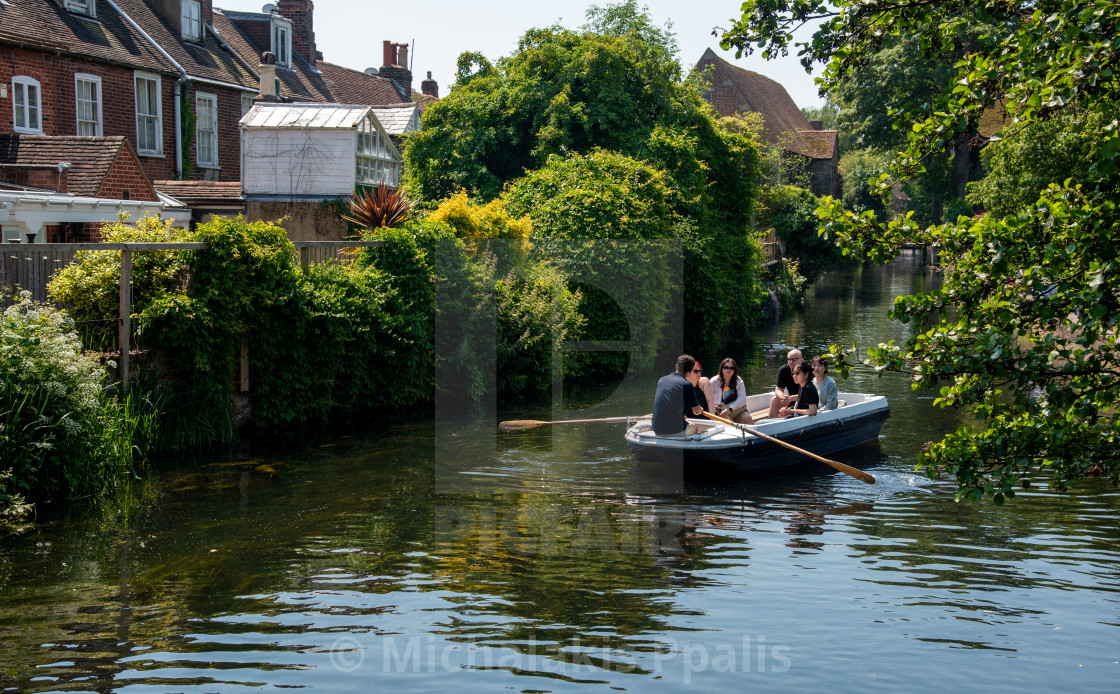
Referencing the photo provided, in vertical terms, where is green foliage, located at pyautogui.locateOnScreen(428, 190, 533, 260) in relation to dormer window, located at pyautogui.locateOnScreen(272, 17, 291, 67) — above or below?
below

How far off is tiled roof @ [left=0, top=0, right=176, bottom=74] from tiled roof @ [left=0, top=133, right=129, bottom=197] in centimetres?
302

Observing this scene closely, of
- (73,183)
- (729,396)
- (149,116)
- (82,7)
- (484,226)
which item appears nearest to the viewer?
(729,396)

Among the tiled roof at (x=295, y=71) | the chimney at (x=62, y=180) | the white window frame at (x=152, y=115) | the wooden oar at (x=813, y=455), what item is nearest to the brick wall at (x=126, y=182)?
the chimney at (x=62, y=180)

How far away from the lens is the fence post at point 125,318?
12.6 meters

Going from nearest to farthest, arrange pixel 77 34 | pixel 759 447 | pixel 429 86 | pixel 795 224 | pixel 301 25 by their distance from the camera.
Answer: pixel 759 447 → pixel 77 34 → pixel 301 25 → pixel 795 224 → pixel 429 86

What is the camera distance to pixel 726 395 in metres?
14.7

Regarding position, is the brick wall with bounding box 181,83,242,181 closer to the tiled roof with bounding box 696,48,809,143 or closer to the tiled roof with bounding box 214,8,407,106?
the tiled roof with bounding box 214,8,407,106

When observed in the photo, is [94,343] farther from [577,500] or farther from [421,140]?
[421,140]

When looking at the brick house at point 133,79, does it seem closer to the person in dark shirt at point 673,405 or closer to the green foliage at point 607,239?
the green foliage at point 607,239

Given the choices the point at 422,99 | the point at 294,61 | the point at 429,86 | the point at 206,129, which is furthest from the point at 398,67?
the point at 206,129

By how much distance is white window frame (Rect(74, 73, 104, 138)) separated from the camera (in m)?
24.4

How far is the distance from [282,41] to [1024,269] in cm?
3529

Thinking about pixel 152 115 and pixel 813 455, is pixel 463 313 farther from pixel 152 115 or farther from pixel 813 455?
pixel 152 115

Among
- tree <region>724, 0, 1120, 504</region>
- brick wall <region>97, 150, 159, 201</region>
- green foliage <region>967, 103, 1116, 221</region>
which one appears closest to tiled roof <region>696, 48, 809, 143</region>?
green foliage <region>967, 103, 1116, 221</region>
